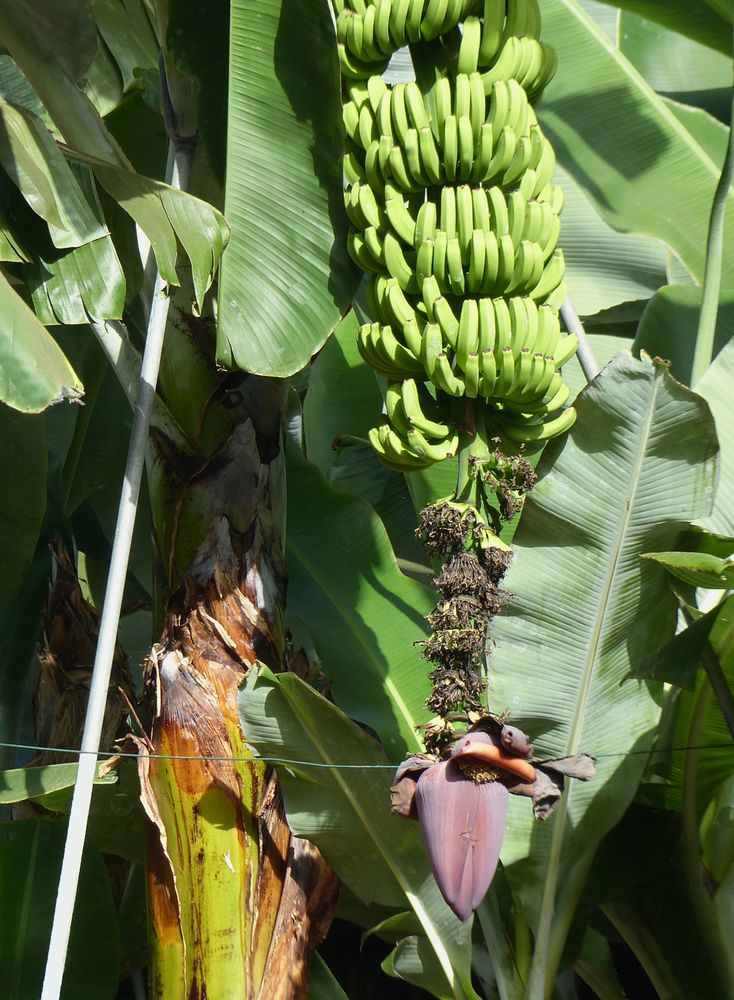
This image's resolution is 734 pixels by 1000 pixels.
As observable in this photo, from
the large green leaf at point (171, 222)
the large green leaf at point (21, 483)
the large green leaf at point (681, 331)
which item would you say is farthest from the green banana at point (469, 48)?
the large green leaf at point (21, 483)

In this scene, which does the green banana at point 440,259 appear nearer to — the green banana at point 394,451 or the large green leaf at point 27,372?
the green banana at point 394,451

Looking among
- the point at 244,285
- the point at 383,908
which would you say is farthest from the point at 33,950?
the point at 244,285

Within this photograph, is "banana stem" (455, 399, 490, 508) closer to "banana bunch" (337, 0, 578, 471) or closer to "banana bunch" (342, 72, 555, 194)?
"banana bunch" (337, 0, 578, 471)

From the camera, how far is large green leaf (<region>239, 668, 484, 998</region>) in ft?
4.53

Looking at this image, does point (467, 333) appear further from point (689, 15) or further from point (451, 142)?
point (689, 15)

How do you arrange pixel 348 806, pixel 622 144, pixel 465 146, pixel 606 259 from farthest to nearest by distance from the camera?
1. pixel 606 259
2. pixel 622 144
3. pixel 348 806
4. pixel 465 146

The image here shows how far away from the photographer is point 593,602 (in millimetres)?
1425

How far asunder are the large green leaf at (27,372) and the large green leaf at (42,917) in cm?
87

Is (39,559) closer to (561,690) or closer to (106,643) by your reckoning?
(106,643)

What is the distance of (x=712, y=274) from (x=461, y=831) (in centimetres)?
97

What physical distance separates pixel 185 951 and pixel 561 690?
595 mm

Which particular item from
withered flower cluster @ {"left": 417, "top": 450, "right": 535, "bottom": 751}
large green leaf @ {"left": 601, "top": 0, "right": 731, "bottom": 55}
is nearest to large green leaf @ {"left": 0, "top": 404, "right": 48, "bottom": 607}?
withered flower cluster @ {"left": 417, "top": 450, "right": 535, "bottom": 751}

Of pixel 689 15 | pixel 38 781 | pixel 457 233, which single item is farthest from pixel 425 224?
pixel 689 15

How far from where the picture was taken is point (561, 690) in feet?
4.76
